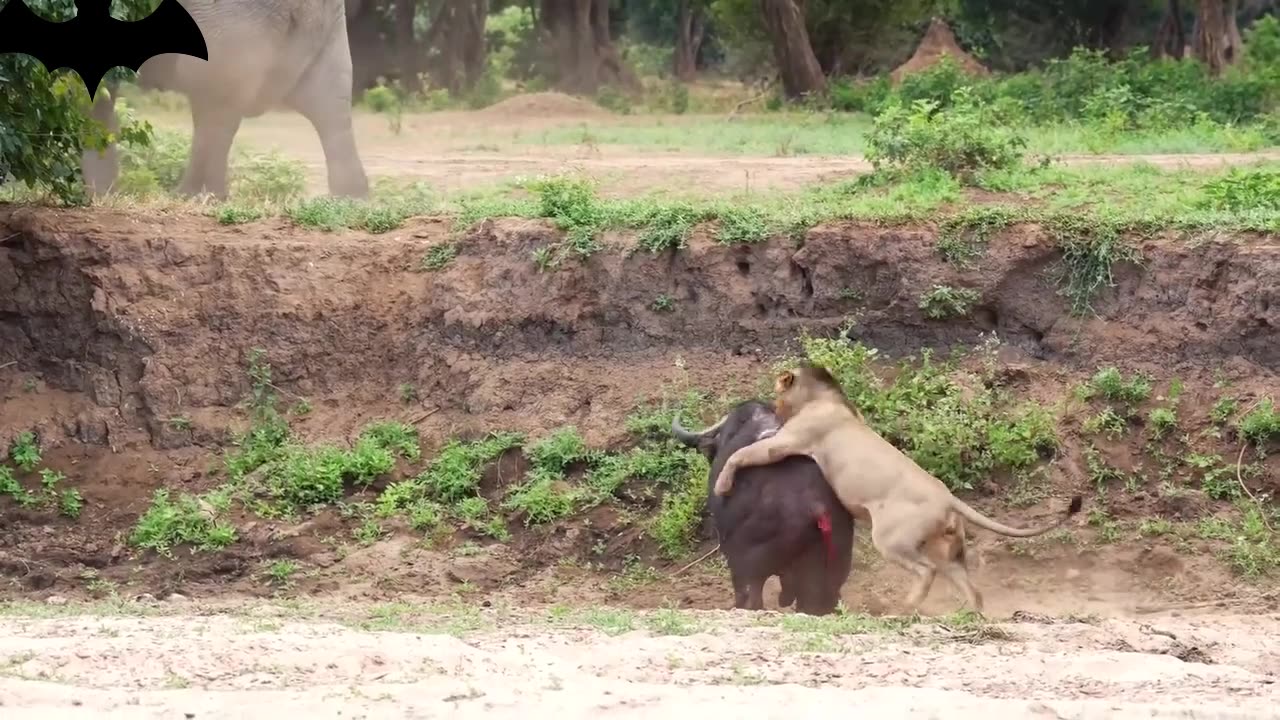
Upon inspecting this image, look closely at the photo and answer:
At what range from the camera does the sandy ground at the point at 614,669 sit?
563cm

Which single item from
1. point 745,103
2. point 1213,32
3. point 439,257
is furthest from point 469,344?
point 1213,32

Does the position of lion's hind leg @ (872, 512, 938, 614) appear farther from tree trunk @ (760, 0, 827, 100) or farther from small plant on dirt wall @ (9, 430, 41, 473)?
tree trunk @ (760, 0, 827, 100)

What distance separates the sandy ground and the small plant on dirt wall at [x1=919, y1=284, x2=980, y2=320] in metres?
2.85

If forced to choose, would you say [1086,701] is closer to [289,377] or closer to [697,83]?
[289,377]

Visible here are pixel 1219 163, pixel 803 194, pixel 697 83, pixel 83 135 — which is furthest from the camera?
pixel 697 83

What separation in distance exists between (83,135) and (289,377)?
1847mm

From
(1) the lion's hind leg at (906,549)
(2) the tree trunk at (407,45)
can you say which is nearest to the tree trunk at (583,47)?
(2) the tree trunk at (407,45)

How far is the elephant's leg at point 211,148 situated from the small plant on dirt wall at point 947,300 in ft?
17.5

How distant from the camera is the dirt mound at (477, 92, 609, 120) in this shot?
65.6 feet

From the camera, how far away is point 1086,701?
581 centimetres

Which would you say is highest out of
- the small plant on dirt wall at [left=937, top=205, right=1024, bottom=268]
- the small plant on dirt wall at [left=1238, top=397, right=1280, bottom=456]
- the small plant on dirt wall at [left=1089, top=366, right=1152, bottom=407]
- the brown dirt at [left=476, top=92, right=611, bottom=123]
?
the brown dirt at [left=476, top=92, right=611, bottom=123]

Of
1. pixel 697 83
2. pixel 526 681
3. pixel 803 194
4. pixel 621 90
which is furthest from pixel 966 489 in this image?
pixel 697 83

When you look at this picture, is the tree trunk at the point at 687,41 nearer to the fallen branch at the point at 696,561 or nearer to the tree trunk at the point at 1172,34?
the tree trunk at the point at 1172,34

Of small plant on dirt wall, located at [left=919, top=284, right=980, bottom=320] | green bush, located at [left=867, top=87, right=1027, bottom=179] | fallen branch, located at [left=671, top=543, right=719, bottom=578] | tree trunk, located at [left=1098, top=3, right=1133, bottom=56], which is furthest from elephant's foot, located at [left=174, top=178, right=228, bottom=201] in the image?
tree trunk, located at [left=1098, top=3, right=1133, bottom=56]
